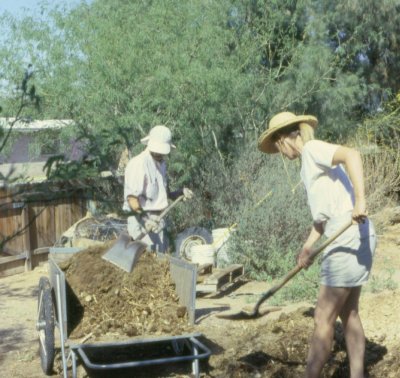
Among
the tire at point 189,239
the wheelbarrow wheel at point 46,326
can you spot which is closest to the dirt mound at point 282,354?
the wheelbarrow wheel at point 46,326

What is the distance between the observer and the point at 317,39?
55.5 ft

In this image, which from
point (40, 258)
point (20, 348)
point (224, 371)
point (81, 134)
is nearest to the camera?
point (81, 134)

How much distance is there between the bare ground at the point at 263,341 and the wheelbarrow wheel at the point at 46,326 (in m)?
0.23

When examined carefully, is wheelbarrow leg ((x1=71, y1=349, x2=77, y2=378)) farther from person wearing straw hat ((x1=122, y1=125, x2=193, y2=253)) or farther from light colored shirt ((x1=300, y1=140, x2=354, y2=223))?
light colored shirt ((x1=300, y1=140, x2=354, y2=223))

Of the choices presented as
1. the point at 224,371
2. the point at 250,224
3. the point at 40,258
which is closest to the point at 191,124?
the point at 250,224

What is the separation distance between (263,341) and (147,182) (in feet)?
6.49

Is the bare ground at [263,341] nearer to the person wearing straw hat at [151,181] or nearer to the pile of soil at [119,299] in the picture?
the pile of soil at [119,299]

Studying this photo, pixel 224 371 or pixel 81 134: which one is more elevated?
pixel 81 134

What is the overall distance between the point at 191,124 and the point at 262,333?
596 cm

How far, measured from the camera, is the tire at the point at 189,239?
1083cm

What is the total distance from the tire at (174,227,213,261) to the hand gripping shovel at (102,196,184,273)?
4.66 meters

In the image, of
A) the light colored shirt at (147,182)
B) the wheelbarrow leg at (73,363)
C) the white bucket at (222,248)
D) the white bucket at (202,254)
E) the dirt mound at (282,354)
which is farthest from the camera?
the white bucket at (222,248)

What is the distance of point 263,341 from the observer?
20.7 feet

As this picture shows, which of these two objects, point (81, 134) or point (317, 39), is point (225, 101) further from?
point (81, 134)
